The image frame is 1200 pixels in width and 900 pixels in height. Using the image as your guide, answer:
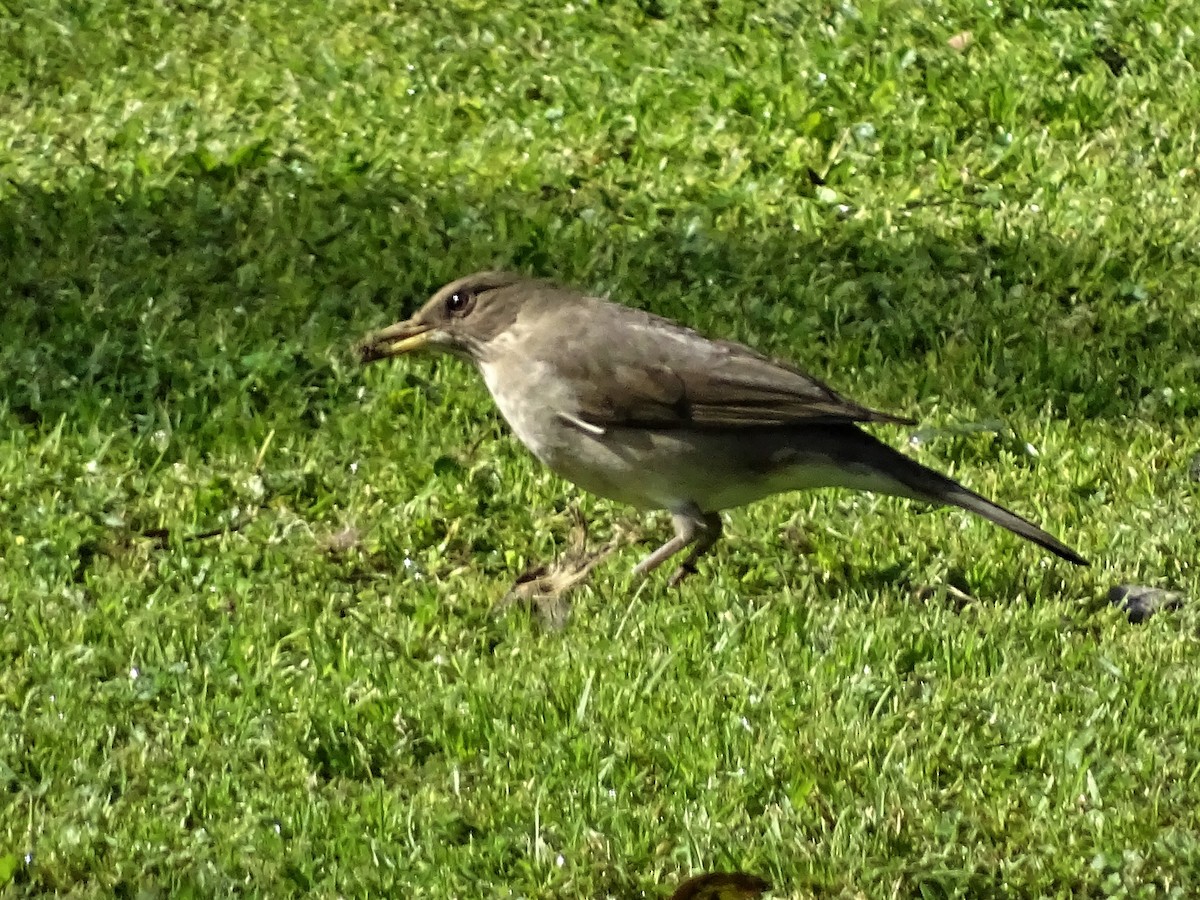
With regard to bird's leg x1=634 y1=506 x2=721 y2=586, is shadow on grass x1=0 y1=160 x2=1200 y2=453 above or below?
below

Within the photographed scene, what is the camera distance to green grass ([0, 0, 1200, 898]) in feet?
16.4

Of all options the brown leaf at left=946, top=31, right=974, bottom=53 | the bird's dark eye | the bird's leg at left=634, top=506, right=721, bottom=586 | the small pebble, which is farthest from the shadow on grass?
the brown leaf at left=946, top=31, right=974, bottom=53

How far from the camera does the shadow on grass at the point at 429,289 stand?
7777mm

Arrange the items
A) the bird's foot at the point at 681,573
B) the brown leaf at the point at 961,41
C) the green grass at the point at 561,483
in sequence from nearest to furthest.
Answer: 1. the green grass at the point at 561,483
2. the bird's foot at the point at 681,573
3. the brown leaf at the point at 961,41

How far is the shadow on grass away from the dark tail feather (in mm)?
1653

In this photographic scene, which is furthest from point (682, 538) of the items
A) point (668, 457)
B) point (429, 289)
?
point (429, 289)

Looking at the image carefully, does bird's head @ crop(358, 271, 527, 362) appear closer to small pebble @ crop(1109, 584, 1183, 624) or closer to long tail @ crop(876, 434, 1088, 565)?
long tail @ crop(876, 434, 1088, 565)

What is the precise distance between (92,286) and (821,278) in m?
3.33

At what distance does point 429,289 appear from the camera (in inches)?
339

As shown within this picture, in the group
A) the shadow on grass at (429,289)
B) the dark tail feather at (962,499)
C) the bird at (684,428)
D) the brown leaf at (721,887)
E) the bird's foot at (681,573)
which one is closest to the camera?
the brown leaf at (721,887)

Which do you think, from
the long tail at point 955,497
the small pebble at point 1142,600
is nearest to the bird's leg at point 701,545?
the long tail at point 955,497

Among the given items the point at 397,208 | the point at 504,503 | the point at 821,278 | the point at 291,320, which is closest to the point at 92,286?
the point at 291,320

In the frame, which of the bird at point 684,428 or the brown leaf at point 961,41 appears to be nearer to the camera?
the bird at point 684,428

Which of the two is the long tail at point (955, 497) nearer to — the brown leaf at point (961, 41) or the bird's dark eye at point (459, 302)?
the bird's dark eye at point (459, 302)
